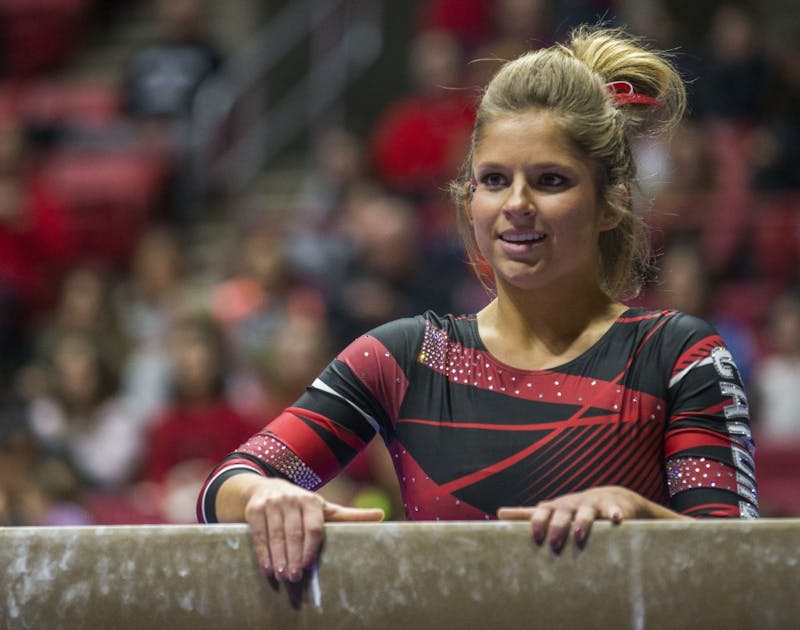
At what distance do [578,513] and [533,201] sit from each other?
0.50 m

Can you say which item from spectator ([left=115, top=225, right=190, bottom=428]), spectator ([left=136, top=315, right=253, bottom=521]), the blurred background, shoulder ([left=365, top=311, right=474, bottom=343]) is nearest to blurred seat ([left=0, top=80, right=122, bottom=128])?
the blurred background

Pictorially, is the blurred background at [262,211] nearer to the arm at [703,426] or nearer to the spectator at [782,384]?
the spectator at [782,384]

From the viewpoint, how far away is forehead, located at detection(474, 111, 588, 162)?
186 cm

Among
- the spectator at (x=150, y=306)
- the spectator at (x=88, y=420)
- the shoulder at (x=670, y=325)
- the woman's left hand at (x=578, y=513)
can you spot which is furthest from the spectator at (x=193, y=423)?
the woman's left hand at (x=578, y=513)

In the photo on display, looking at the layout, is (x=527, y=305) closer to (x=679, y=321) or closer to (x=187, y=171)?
(x=679, y=321)

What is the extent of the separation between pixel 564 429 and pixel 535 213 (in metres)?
0.31

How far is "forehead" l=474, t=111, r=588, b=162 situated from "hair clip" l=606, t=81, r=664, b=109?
15 centimetres

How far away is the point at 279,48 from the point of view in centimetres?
782


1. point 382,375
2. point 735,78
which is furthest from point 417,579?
point 735,78

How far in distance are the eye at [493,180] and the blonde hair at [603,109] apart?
0.07m

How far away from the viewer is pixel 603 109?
1917 mm

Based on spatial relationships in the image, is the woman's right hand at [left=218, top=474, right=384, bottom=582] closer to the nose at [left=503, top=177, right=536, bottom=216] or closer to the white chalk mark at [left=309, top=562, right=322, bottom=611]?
the white chalk mark at [left=309, top=562, right=322, bottom=611]

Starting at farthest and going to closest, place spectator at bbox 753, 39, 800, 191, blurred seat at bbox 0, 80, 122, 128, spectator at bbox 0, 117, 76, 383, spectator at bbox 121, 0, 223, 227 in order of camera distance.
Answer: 1. blurred seat at bbox 0, 80, 122, 128
2. spectator at bbox 121, 0, 223, 227
3. spectator at bbox 0, 117, 76, 383
4. spectator at bbox 753, 39, 800, 191

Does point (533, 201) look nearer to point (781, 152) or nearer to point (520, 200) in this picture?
point (520, 200)
